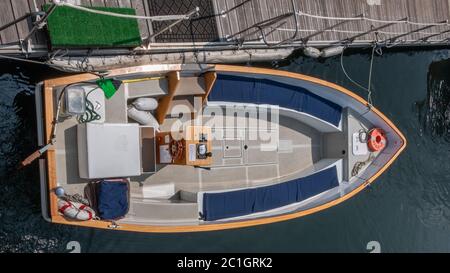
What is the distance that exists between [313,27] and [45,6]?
7.10m

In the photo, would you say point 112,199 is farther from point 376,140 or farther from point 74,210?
point 376,140

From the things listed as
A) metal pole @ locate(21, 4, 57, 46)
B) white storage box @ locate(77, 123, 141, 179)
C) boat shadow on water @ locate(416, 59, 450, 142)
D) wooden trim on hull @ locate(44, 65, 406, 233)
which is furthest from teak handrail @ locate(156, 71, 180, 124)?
boat shadow on water @ locate(416, 59, 450, 142)

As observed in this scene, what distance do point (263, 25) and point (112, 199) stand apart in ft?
18.1

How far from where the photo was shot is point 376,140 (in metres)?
13.2

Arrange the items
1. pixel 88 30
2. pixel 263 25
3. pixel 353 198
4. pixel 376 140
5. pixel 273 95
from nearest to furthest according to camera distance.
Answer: pixel 88 30 → pixel 263 25 → pixel 273 95 → pixel 376 140 → pixel 353 198

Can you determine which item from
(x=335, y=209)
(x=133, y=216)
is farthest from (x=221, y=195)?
(x=335, y=209)

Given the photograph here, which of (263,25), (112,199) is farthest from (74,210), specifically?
(263,25)

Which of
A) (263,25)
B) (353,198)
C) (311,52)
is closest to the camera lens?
(263,25)

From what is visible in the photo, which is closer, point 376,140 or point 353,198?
point 376,140

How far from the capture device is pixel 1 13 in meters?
8.98

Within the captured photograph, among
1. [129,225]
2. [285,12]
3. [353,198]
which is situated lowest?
[353,198]

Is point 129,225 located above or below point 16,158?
below

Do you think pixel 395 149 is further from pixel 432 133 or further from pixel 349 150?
pixel 432 133

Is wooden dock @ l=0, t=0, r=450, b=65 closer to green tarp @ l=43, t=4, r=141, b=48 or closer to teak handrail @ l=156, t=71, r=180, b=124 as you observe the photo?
green tarp @ l=43, t=4, r=141, b=48
